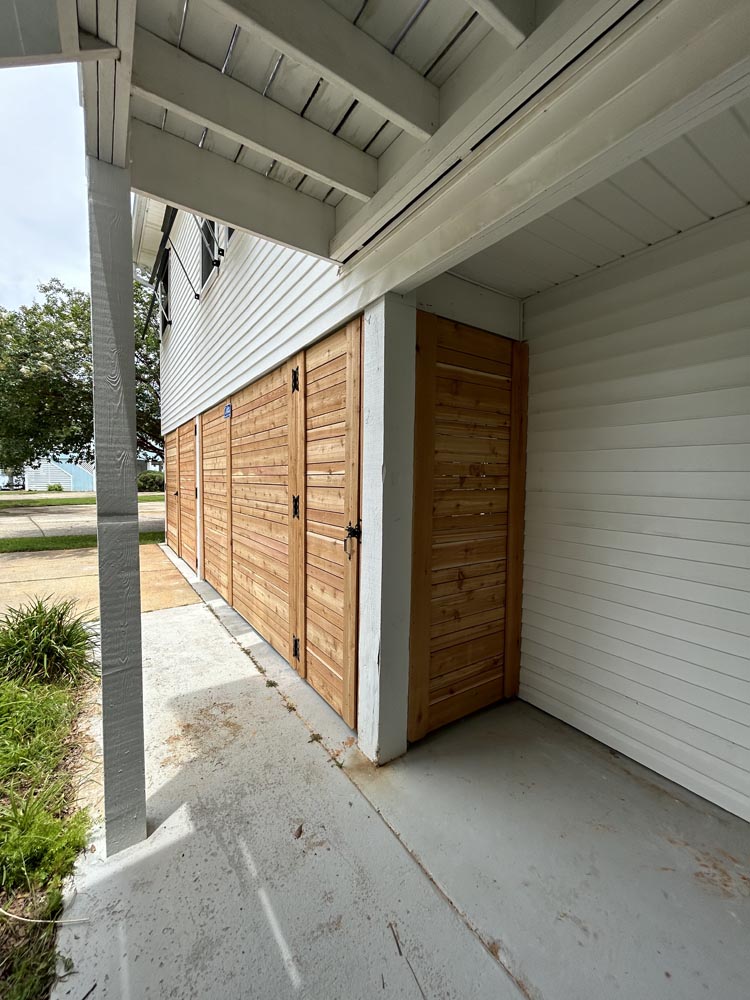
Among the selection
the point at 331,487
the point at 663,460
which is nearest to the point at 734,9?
the point at 663,460

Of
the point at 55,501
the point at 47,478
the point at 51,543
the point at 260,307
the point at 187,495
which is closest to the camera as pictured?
the point at 260,307

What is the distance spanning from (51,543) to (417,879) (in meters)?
9.79

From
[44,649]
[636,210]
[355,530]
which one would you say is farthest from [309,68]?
[44,649]

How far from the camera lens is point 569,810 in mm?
1733

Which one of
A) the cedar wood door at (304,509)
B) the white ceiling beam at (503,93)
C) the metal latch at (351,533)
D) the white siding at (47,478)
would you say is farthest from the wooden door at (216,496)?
the white siding at (47,478)

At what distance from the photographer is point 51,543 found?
8.34m

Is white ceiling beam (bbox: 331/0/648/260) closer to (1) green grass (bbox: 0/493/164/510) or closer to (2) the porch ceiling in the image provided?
(2) the porch ceiling

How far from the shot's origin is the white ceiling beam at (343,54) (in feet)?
3.28

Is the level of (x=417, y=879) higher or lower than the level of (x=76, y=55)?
lower

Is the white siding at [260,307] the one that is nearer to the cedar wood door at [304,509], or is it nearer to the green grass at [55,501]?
the cedar wood door at [304,509]

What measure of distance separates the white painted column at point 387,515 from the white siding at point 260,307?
0.23 metres

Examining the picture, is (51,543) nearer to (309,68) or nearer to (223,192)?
(223,192)

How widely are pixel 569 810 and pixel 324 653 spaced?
1.45 metres

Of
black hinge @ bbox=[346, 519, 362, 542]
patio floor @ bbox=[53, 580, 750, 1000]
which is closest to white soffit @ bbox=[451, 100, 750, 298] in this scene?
black hinge @ bbox=[346, 519, 362, 542]
